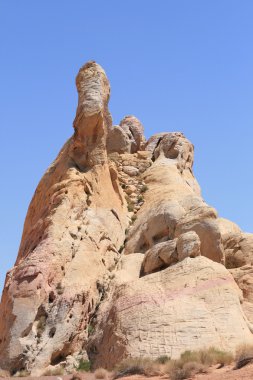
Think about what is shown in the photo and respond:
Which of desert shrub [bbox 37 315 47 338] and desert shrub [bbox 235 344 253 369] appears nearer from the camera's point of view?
desert shrub [bbox 235 344 253 369]

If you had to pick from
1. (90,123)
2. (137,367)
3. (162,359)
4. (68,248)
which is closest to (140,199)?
(90,123)

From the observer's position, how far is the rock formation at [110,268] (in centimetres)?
1983

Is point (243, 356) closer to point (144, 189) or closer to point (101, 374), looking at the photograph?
point (101, 374)

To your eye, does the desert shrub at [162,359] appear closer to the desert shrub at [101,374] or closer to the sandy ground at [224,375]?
the sandy ground at [224,375]

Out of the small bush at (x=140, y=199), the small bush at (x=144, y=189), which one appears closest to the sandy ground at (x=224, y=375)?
the small bush at (x=140, y=199)

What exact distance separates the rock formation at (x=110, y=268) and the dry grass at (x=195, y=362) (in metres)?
1.08

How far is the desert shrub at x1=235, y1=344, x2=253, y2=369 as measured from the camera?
1561 centimetres

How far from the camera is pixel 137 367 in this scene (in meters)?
17.5

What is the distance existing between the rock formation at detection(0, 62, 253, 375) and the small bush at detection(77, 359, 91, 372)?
0.84 ft

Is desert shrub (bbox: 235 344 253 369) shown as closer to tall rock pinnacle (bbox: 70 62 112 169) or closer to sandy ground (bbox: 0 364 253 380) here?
sandy ground (bbox: 0 364 253 380)

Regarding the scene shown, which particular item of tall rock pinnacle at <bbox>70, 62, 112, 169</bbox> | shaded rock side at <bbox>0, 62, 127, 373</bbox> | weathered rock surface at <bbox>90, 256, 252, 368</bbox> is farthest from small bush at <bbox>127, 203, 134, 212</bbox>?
weathered rock surface at <bbox>90, 256, 252, 368</bbox>

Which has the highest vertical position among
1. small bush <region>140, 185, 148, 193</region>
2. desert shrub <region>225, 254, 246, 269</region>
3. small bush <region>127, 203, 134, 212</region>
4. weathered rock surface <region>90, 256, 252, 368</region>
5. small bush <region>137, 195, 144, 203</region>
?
small bush <region>140, 185, 148, 193</region>

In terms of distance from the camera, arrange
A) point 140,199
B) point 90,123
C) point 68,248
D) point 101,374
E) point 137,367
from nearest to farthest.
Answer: point 137,367 < point 101,374 < point 68,248 < point 90,123 < point 140,199

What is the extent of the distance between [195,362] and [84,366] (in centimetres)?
545
